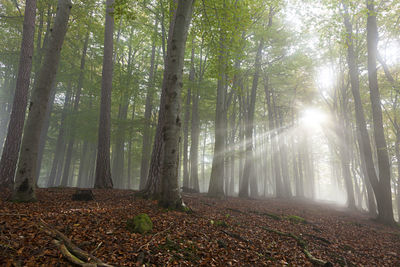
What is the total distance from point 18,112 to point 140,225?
7373mm

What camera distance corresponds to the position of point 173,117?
5.79 m

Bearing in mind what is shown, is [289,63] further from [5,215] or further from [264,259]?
[5,215]

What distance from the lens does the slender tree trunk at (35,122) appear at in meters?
5.48

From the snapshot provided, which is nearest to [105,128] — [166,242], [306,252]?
[166,242]

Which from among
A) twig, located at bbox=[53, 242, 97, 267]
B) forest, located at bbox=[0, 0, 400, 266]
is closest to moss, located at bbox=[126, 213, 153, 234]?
forest, located at bbox=[0, 0, 400, 266]

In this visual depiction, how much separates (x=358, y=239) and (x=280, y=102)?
68.8 ft

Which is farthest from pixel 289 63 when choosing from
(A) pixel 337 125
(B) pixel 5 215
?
(B) pixel 5 215

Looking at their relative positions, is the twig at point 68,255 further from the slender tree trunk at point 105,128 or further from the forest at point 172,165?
the slender tree trunk at point 105,128

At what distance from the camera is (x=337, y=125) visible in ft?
67.6

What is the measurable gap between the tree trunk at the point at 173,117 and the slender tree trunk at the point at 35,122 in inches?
136

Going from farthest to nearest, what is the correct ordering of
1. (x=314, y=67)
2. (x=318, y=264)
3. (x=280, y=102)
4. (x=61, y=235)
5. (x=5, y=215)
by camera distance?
(x=280, y=102) < (x=314, y=67) < (x=318, y=264) < (x=5, y=215) < (x=61, y=235)

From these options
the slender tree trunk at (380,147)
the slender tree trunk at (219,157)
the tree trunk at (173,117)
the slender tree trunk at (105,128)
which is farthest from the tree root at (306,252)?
the slender tree trunk at (380,147)

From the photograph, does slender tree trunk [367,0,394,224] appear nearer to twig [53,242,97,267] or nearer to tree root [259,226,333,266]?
A: tree root [259,226,333,266]

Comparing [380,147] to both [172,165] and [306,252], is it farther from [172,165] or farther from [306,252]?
[172,165]
